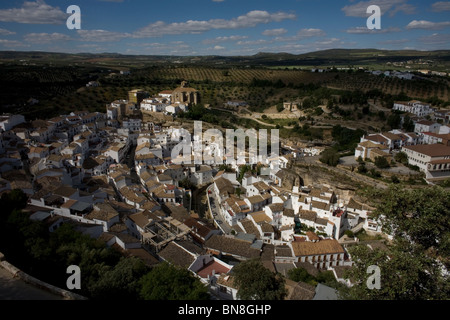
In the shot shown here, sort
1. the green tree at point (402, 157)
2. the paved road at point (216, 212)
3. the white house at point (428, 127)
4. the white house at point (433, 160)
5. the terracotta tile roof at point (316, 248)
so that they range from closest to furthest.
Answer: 1. the terracotta tile roof at point (316, 248)
2. the paved road at point (216, 212)
3. the white house at point (433, 160)
4. the green tree at point (402, 157)
5. the white house at point (428, 127)

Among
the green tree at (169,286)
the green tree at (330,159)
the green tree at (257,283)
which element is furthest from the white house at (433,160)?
the green tree at (169,286)

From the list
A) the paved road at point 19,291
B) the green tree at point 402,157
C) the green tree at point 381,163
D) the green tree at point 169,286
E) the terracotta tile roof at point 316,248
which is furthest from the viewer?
the green tree at point 402,157

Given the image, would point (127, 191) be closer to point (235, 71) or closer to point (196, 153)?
point (196, 153)

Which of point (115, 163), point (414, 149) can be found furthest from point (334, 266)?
point (115, 163)

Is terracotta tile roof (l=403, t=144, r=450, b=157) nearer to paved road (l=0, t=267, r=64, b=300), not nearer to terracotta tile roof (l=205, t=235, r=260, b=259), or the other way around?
terracotta tile roof (l=205, t=235, r=260, b=259)

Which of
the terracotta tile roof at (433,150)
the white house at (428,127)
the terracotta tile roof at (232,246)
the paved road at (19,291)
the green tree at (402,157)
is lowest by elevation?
the terracotta tile roof at (232,246)

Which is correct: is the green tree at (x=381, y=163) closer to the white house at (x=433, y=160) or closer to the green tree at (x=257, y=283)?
the white house at (x=433, y=160)
